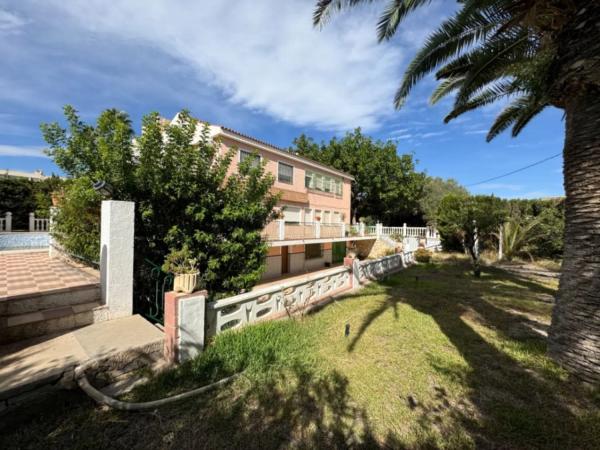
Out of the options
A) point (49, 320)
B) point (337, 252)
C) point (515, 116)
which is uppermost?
point (515, 116)

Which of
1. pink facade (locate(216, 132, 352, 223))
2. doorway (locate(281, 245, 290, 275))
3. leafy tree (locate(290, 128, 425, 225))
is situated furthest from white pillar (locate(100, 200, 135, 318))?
leafy tree (locate(290, 128, 425, 225))

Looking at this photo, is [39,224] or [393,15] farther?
[39,224]

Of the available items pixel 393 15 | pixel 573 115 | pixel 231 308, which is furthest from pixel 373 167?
pixel 231 308

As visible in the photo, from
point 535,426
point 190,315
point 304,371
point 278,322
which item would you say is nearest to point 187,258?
point 190,315

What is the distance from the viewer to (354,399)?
3.16 metres

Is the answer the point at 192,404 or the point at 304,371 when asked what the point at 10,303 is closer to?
the point at 192,404

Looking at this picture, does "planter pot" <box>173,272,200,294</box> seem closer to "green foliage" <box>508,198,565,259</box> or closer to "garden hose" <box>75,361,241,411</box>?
"garden hose" <box>75,361,241,411</box>

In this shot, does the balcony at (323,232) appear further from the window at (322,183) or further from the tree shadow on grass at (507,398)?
the tree shadow on grass at (507,398)

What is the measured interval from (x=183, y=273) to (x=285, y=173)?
503 inches

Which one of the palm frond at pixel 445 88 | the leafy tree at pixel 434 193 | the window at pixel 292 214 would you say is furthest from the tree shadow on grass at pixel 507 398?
the leafy tree at pixel 434 193

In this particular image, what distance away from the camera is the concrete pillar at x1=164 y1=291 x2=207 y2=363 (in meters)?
3.53

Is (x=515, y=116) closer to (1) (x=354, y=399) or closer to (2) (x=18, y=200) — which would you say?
(1) (x=354, y=399)

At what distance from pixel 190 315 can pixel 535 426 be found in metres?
4.43

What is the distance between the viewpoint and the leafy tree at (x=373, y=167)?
2508 cm
